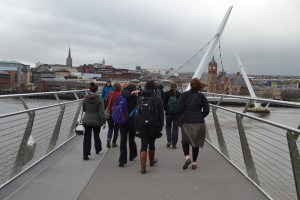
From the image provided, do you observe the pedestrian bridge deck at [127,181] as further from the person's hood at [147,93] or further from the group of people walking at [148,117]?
the person's hood at [147,93]

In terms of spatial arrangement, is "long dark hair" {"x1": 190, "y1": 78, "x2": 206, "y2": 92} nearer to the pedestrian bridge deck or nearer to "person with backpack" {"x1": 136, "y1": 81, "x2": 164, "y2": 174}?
"person with backpack" {"x1": 136, "y1": 81, "x2": 164, "y2": 174}

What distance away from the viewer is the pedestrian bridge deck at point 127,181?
4258 mm

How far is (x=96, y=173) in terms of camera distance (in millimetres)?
5266

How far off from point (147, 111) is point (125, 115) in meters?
0.53

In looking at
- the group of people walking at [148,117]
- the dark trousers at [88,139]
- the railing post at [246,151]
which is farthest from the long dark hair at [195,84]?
the dark trousers at [88,139]

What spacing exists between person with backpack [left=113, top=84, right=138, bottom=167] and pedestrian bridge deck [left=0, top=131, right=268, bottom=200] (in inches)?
10.2

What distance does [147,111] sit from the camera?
5.47m

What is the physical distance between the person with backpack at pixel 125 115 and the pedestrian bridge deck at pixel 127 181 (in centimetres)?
26

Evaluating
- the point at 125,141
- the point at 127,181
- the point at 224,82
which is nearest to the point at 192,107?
the point at 125,141

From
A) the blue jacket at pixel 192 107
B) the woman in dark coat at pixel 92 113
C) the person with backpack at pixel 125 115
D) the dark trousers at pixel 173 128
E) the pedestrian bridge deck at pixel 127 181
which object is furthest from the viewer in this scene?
the dark trousers at pixel 173 128

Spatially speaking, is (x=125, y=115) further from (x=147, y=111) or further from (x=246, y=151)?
(x=246, y=151)

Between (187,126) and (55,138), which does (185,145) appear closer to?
(187,126)

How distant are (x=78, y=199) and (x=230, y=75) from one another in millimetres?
119666

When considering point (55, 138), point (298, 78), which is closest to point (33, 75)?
point (298, 78)
